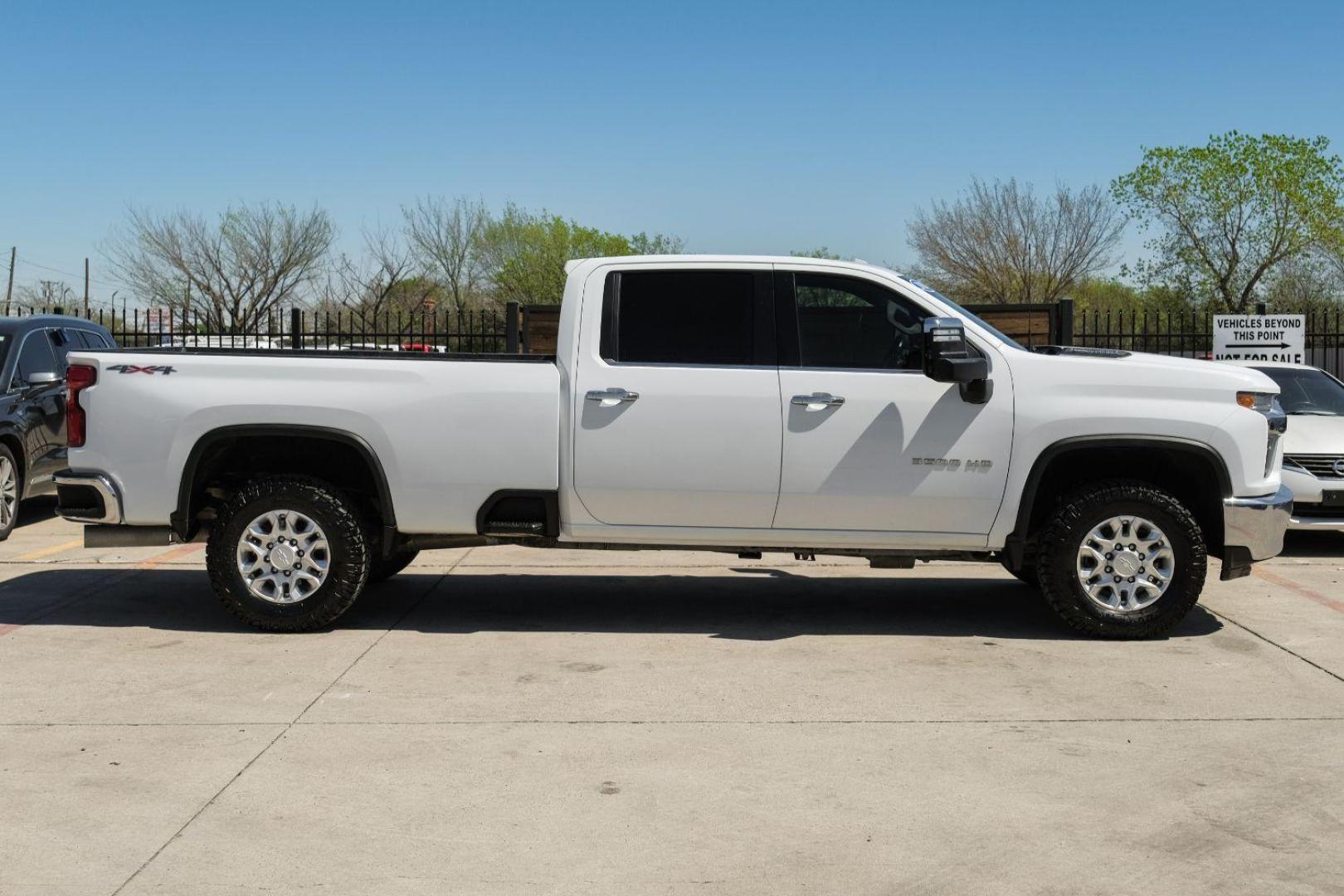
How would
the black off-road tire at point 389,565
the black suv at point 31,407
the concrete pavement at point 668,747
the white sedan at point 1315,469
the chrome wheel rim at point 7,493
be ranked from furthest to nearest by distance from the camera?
the black suv at point 31,407
the chrome wheel rim at point 7,493
the white sedan at point 1315,469
the black off-road tire at point 389,565
the concrete pavement at point 668,747

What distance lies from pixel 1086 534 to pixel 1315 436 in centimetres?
426

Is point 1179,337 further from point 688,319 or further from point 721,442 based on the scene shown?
point 721,442

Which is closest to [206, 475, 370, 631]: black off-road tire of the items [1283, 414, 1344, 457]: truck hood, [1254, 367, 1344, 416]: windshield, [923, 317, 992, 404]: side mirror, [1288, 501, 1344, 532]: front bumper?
[923, 317, 992, 404]: side mirror

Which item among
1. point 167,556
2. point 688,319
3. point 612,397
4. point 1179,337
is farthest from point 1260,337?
point 167,556

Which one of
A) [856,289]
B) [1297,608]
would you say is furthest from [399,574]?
[1297,608]

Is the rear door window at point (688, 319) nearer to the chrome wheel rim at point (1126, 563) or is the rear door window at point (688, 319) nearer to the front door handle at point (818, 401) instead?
the front door handle at point (818, 401)

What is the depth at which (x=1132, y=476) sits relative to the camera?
7.71 metres

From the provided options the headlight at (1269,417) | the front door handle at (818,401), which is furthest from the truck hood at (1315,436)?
the front door handle at (818,401)

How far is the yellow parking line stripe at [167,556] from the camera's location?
32.8ft

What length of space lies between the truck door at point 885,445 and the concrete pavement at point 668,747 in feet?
2.30

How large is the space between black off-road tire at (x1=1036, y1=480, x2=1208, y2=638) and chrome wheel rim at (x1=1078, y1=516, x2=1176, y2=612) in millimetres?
31

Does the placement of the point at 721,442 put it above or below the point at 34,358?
below

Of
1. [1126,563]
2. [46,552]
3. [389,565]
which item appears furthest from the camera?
[46,552]

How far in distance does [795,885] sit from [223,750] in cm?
249
